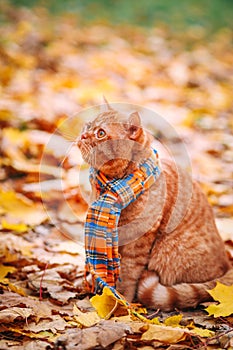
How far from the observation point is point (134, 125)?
222 cm

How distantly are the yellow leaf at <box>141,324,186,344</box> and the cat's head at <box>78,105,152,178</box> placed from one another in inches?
28.1

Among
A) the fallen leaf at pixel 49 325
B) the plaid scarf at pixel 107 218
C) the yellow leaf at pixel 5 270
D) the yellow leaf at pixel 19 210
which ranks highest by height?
the yellow leaf at pixel 19 210

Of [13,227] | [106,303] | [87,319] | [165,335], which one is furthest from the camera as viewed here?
[13,227]

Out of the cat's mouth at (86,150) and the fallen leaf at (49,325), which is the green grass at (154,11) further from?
the fallen leaf at (49,325)

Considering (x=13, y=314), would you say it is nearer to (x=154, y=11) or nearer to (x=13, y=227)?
(x=13, y=227)

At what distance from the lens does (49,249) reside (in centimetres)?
294

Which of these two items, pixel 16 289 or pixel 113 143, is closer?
pixel 113 143

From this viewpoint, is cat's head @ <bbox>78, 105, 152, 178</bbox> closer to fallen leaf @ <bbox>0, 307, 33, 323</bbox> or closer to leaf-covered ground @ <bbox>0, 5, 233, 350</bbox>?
leaf-covered ground @ <bbox>0, 5, 233, 350</bbox>

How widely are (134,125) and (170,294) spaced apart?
31.3 inches

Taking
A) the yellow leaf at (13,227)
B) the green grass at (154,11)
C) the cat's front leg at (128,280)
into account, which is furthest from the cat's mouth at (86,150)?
the green grass at (154,11)

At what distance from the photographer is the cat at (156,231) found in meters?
2.21

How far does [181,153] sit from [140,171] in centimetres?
178

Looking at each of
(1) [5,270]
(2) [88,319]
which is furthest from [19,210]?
(2) [88,319]

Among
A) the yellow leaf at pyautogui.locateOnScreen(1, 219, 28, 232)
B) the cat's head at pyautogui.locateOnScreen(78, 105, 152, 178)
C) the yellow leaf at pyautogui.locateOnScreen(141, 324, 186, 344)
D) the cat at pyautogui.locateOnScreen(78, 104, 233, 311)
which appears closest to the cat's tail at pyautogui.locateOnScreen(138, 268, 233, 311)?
the cat at pyautogui.locateOnScreen(78, 104, 233, 311)
